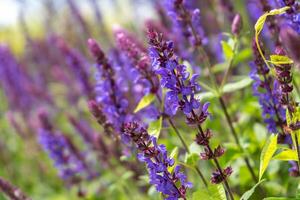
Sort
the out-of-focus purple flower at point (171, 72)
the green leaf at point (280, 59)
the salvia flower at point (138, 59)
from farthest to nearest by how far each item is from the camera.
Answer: the salvia flower at point (138, 59) → the out-of-focus purple flower at point (171, 72) → the green leaf at point (280, 59)

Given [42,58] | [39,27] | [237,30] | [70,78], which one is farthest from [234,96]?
[39,27]

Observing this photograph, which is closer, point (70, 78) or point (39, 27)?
point (70, 78)

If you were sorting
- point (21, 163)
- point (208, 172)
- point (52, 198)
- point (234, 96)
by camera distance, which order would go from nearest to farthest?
point (208, 172) < point (234, 96) < point (52, 198) < point (21, 163)

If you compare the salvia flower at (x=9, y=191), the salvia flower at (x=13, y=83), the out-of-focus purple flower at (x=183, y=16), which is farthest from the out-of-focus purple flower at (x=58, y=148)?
the salvia flower at (x=13, y=83)

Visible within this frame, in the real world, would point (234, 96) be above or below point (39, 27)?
below

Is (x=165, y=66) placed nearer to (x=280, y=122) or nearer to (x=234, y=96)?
(x=280, y=122)

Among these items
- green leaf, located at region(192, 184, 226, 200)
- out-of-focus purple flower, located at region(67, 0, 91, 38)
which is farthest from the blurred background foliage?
out-of-focus purple flower, located at region(67, 0, 91, 38)

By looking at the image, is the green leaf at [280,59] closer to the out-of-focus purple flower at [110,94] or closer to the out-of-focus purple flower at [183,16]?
the out-of-focus purple flower at [183,16]
